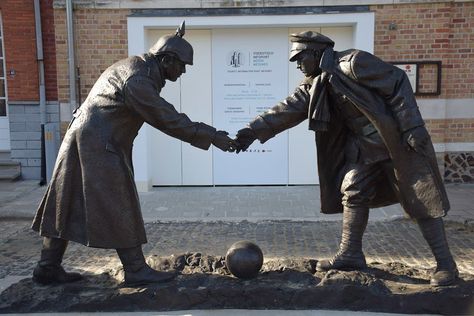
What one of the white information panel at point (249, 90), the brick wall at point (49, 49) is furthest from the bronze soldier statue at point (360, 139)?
the brick wall at point (49, 49)

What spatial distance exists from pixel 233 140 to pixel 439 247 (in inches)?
67.4

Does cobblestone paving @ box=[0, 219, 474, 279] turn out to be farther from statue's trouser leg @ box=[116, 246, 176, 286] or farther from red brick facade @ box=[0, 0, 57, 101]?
red brick facade @ box=[0, 0, 57, 101]

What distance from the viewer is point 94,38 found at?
356 inches

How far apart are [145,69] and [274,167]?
5.94 m

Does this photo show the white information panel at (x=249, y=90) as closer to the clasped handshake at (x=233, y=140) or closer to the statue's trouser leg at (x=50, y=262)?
the clasped handshake at (x=233, y=140)

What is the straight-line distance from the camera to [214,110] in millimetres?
9492

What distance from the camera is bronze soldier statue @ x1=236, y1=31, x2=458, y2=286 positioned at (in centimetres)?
386

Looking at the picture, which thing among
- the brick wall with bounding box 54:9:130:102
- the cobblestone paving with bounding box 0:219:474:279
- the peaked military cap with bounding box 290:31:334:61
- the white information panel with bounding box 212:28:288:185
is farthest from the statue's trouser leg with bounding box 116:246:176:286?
the brick wall with bounding box 54:9:130:102

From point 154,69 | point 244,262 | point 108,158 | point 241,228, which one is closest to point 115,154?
point 108,158

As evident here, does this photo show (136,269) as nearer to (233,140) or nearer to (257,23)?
(233,140)

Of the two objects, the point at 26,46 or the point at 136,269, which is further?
the point at 26,46

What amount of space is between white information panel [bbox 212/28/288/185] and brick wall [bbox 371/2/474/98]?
5.52ft

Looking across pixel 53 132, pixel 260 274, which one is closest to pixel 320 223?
pixel 260 274

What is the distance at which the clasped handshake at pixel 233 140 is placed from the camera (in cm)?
396
